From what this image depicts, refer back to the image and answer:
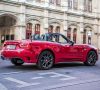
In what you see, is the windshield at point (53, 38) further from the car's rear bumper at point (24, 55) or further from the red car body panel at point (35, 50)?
the car's rear bumper at point (24, 55)

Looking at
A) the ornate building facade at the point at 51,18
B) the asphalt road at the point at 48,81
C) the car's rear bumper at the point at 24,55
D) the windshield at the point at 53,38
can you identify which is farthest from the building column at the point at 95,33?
the asphalt road at the point at 48,81

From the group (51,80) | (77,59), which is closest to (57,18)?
(77,59)

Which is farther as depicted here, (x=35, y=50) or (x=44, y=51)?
(x=44, y=51)

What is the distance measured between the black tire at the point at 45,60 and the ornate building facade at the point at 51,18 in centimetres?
2068

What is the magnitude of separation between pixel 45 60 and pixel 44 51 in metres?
0.36

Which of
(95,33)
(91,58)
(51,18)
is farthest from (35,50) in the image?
(95,33)

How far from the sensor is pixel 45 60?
37.1 ft

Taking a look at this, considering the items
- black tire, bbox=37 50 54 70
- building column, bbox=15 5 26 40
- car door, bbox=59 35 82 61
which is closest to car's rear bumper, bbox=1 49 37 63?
black tire, bbox=37 50 54 70

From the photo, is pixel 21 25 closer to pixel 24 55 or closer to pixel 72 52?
pixel 72 52

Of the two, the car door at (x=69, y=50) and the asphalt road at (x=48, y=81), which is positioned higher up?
the car door at (x=69, y=50)

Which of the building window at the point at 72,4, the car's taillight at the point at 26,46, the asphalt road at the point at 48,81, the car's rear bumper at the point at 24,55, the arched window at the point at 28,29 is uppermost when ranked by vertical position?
the building window at the point at 72,4

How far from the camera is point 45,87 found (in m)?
7.76

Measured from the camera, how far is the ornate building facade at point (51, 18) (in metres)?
33.1

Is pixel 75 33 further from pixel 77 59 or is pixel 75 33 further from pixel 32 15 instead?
pixel 77 59
